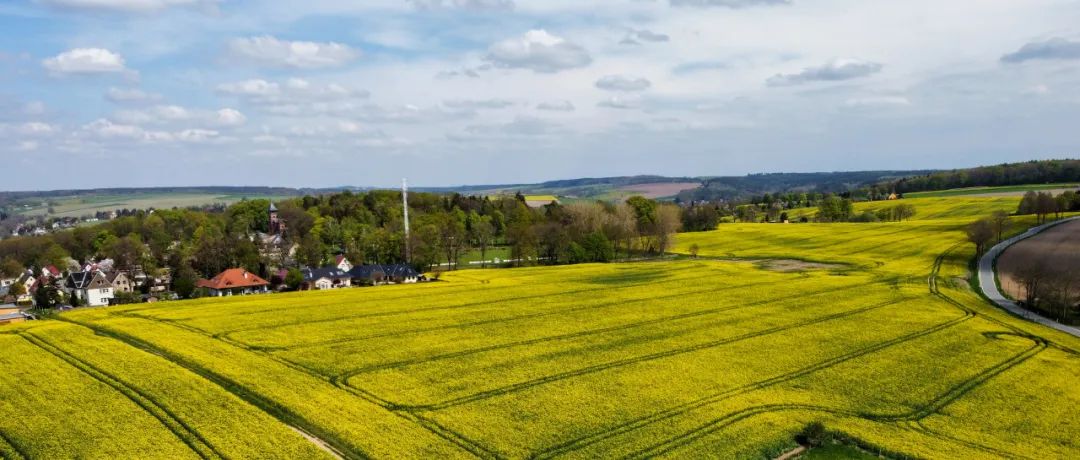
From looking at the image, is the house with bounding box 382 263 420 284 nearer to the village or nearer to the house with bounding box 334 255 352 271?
the village

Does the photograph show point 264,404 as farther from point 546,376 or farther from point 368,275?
point 368,275

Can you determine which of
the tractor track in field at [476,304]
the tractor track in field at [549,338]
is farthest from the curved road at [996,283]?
the tractor track in field at [476,304]

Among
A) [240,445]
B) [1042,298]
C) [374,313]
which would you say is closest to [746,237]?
[1042,298]

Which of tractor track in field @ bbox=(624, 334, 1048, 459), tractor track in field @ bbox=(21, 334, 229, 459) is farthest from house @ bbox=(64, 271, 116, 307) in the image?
tractor track in field @ bbox=(624, 334, 1048, 459)

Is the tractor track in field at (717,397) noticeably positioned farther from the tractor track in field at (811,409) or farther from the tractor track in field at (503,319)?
the tractor track in field at (503,319)

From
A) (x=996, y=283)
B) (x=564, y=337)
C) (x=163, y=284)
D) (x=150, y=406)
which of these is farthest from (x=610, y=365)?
(x=163, y=284)

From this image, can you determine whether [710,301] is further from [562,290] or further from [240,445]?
[240,445]
